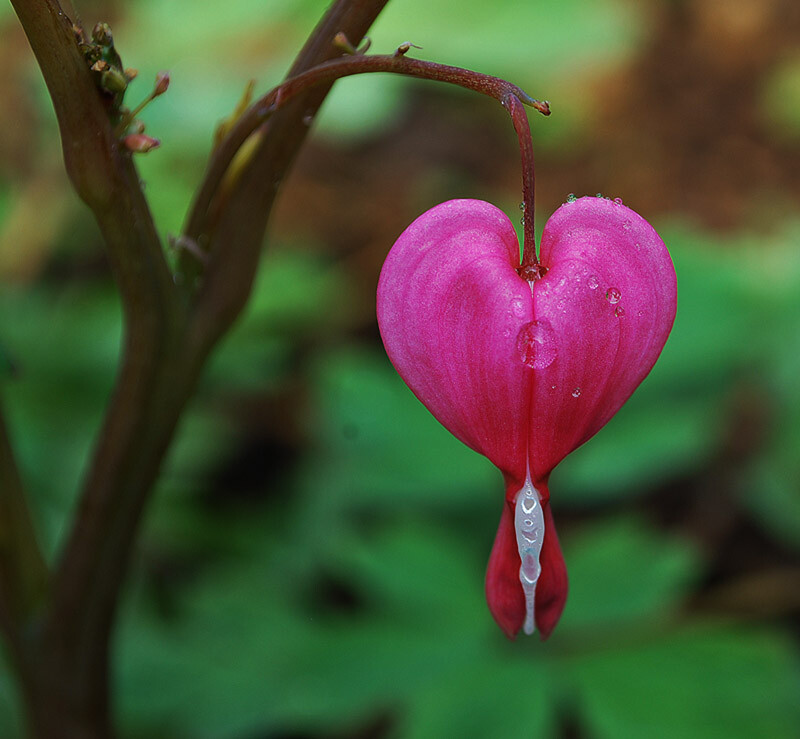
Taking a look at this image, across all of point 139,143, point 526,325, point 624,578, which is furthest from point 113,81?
point 624,578

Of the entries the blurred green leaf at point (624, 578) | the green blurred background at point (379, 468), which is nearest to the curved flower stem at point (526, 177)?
the green blurred background at point (379, 468)

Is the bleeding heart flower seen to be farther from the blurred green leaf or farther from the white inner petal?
the blurred green leaf

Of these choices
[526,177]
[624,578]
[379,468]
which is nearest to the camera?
[526,177]

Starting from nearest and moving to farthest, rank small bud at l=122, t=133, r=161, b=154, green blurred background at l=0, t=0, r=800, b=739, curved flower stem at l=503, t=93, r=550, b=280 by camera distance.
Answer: curved flower stem at l=503, t=93, r=550, b=280 < small bud at l=122, t=133, r=161, b=154 < green blurred background at l=0, t=0, r=800, b=739

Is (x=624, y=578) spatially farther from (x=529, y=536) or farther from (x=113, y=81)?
(x=113, y=81)

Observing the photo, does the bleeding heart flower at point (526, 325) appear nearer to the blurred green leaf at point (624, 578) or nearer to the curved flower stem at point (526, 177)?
the curved flower stem at point (526, 177)

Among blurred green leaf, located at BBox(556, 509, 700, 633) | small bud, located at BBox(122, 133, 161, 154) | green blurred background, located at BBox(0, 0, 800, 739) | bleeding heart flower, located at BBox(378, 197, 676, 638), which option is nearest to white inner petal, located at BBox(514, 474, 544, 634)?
bleeding heart flower, located at BBox(378, 197, 676, 638)

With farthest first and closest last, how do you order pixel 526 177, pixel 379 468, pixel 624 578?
pixel 379 468, pixel 624 578, pixel 526 177
